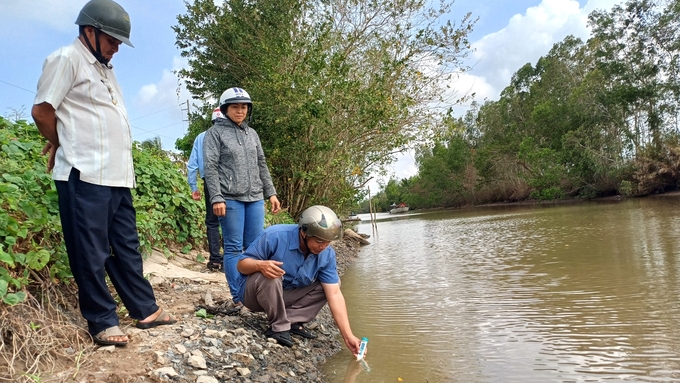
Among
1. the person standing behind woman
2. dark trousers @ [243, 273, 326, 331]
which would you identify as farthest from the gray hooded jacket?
dark trousers @ [243, 273, 326, 331]

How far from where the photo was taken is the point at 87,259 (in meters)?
2.41

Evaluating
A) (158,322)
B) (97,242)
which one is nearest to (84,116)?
(97,242)

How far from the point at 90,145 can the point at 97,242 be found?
50cm

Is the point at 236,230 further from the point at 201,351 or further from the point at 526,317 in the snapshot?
the point at 526,317

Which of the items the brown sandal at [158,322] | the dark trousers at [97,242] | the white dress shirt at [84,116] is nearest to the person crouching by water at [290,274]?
the brown sandal at [158,322]

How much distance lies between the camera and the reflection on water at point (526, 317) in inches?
121

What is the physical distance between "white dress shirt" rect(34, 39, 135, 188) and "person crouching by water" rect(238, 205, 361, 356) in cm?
101

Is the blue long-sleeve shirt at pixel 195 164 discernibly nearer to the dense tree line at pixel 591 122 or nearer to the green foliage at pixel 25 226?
the green foliage at pixel 25 226

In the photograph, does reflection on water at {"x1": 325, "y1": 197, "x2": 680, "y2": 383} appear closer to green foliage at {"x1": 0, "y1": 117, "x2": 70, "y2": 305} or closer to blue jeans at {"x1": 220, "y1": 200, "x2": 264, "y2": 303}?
blue jeans at {"x1": 220, "y1": 200, "x2": 264, "y2": 303}

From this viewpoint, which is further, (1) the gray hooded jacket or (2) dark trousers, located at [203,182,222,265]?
(2) dark trousers, located at [203,182,222,265]

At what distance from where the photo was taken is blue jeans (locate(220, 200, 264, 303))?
3629 mm

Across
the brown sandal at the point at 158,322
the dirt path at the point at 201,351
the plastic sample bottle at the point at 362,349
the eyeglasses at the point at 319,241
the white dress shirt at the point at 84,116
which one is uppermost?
the white dress shirt at the point at 84,116

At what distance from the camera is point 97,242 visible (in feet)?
8.02

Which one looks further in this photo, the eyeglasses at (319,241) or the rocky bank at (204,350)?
the eyeglasses at (319,241)
